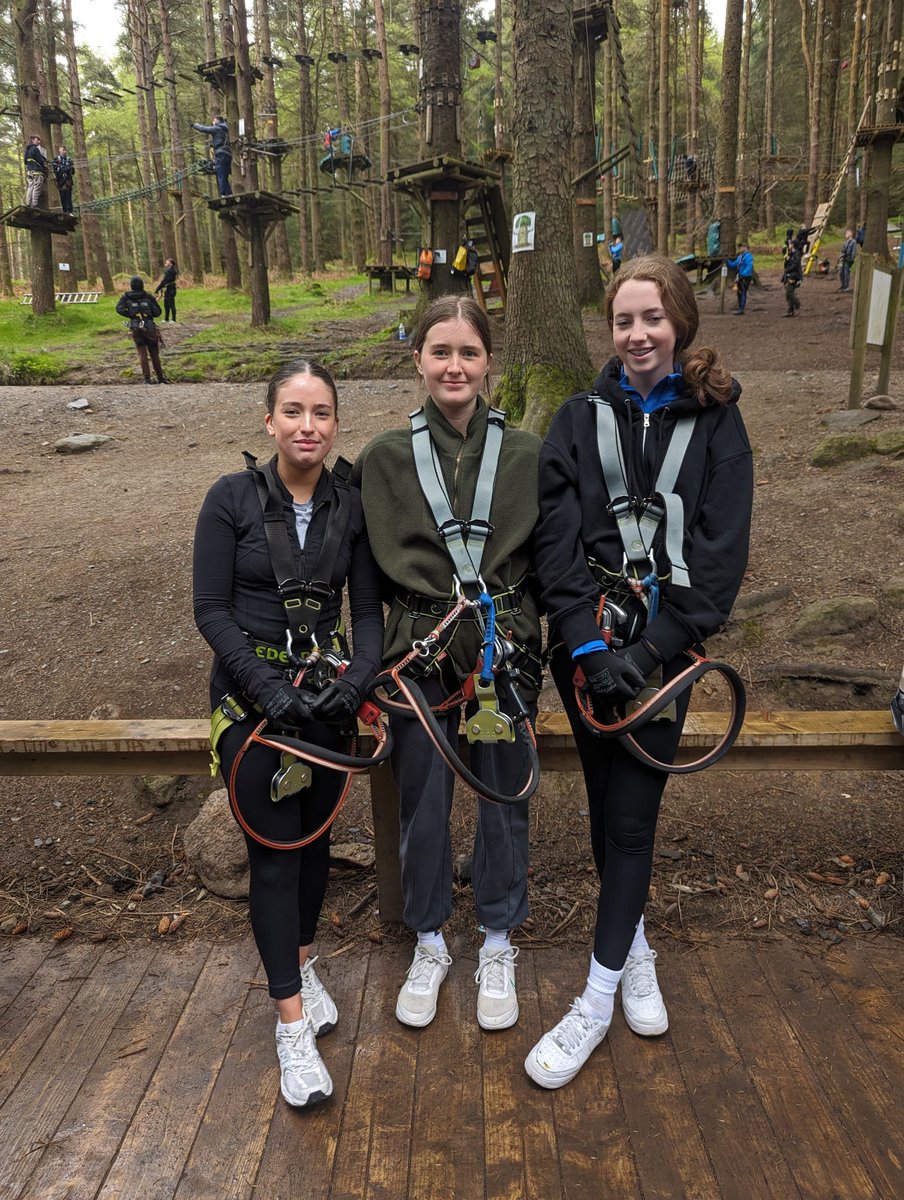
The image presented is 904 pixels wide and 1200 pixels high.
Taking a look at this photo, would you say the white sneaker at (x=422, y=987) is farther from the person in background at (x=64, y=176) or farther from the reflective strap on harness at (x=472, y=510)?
the person in background at (x=64, y=176)

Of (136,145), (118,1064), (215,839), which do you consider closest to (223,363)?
(215,839)

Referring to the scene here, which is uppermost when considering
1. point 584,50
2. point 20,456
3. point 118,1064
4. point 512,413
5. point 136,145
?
point 136,145

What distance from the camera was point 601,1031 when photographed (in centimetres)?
226

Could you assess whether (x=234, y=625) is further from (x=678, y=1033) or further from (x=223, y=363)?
(x=223, y=363)

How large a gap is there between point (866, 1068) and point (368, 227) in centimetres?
4752

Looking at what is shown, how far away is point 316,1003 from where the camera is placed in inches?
93.8

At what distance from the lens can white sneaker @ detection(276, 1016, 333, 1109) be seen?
2.11 metres

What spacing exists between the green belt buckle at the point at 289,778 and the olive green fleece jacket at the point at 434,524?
38 cm

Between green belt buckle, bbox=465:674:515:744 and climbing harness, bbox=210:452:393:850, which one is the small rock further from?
green belt buckle, bbox=465:674:515:744

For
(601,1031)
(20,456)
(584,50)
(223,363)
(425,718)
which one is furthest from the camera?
(584,50)

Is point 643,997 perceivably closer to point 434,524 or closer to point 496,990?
point 496,990

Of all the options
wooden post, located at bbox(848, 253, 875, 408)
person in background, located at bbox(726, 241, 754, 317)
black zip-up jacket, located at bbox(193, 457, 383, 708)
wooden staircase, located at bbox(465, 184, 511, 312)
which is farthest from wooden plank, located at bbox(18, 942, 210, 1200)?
person in background, located at bbox(726, 241, 754, 317)

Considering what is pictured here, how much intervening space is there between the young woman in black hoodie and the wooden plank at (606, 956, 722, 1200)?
0.08m

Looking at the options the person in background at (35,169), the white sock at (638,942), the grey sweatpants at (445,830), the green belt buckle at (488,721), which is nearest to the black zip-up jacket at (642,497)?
the green belt buckle at (488,721)
